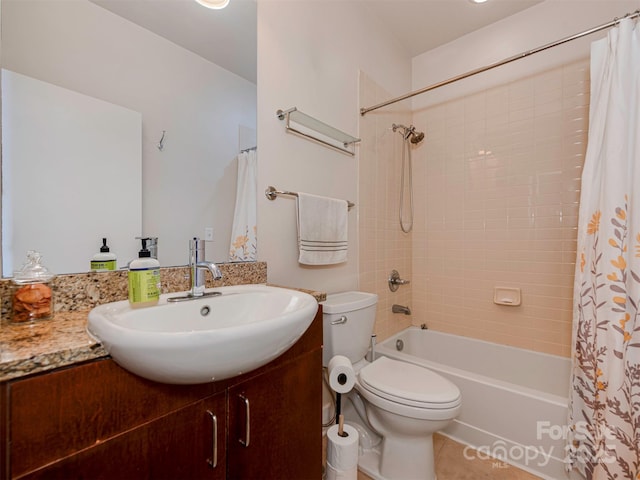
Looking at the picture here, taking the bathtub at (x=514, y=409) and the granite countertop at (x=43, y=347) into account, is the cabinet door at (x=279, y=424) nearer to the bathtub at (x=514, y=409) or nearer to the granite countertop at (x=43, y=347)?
the granite countertop at (x=43, y=347)

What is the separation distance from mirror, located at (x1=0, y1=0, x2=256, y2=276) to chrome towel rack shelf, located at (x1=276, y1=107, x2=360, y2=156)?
0.19m

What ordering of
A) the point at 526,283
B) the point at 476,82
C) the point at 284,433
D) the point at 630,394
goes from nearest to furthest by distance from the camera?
the point at 284,433
the point at 630,394
the point at 526,283
the point at 476,82

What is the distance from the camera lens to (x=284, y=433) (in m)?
0.85

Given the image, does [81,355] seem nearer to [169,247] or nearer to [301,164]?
[169,247]

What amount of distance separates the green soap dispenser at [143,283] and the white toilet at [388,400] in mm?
730

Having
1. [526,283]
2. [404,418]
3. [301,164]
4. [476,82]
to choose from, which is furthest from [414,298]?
[476,82]

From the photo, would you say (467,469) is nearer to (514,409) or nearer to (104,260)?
(514,409)

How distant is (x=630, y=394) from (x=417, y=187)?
1.63m

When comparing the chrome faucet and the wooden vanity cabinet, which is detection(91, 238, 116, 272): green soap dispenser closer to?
the chrome faucet

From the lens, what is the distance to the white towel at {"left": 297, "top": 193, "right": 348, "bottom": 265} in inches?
54.9

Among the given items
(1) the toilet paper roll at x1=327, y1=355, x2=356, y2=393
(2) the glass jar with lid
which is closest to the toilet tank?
(1) the toilet paper roll at x1=327, y1=355, x2=356, y2=393

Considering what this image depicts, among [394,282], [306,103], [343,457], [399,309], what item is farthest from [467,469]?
[306,103]

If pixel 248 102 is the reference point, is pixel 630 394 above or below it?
below

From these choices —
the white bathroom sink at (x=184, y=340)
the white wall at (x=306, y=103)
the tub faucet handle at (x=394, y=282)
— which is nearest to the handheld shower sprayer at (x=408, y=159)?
the tub faucet handle at (x=394, y=282)
